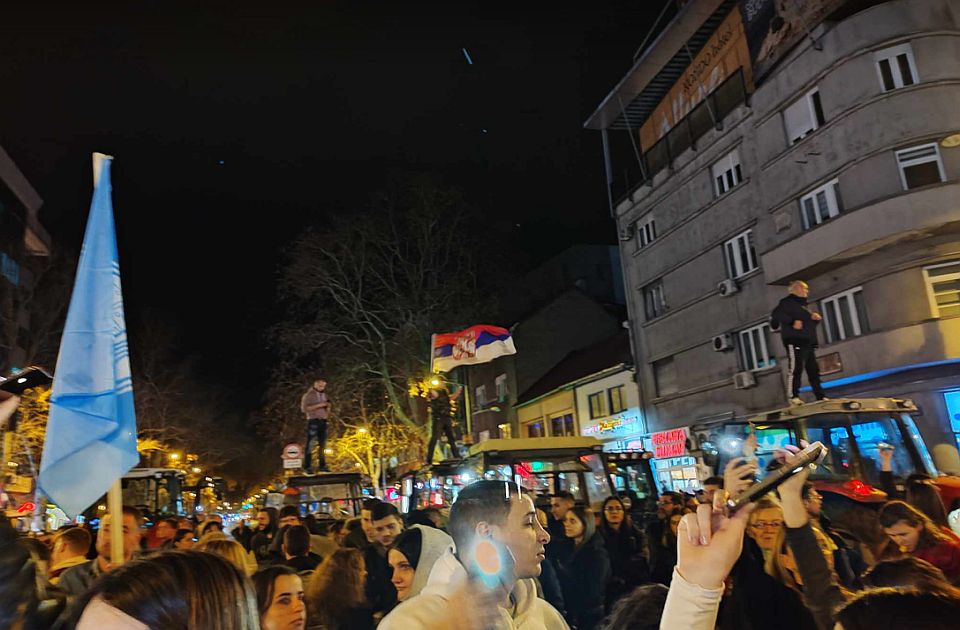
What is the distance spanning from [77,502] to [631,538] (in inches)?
225

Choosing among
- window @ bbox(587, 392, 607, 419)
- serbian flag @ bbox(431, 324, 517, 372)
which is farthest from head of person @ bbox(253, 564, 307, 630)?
window @ bbox(587, 392, 607, 419)

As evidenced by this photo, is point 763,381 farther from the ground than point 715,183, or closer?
closer

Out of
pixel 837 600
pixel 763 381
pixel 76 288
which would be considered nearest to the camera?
pixel 837 600

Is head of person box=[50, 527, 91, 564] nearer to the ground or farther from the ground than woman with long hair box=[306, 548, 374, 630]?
farther from the ground

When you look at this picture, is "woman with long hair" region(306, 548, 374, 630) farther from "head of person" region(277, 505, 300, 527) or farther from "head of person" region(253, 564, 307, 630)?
"head of person" region(277, 505, 300, 527)

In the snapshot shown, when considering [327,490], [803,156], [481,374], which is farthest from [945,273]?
[481,374]

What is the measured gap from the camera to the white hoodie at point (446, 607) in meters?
2.44

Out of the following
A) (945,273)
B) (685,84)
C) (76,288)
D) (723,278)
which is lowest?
(76,288)

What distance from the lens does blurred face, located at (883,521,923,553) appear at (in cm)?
436

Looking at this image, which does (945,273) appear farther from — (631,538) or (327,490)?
(327,490)

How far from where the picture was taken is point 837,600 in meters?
3.12

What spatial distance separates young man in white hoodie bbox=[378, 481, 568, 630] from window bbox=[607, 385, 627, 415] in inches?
1093

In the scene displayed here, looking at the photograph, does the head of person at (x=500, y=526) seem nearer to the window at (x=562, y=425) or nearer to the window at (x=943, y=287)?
the window at (x=943, y=287)

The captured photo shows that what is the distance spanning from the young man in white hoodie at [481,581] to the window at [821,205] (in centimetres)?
1881
